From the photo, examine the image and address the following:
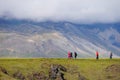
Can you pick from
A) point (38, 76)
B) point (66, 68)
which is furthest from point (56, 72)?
point (38, 76)

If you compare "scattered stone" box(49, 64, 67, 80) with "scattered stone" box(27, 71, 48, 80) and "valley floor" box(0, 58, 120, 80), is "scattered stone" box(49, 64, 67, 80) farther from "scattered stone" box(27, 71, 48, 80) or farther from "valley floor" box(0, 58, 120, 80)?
"scattered stone" box(27, 71, 48, 80)

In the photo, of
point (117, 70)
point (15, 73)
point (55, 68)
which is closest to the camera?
point (15, 73)

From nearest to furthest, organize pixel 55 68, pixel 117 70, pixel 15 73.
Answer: pixel 15 73
pixel 55 68
pixel 117 70

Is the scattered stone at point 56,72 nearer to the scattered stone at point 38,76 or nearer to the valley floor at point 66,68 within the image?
the valley floor at point 66,68

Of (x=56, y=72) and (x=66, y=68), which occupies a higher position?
(x=66, y=68)

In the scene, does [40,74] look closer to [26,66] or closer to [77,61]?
[26,66]

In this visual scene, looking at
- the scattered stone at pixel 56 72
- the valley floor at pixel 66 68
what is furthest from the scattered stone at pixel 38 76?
the scattered stone at pixel 56 72

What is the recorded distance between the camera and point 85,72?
129m

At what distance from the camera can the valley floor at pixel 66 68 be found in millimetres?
116750

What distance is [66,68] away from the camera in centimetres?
12912

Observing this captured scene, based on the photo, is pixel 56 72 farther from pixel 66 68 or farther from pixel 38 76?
pixel 38 76

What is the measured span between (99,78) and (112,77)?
19.2ft

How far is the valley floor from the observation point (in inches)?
4596

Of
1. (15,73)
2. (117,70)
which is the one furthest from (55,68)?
(117,70)
